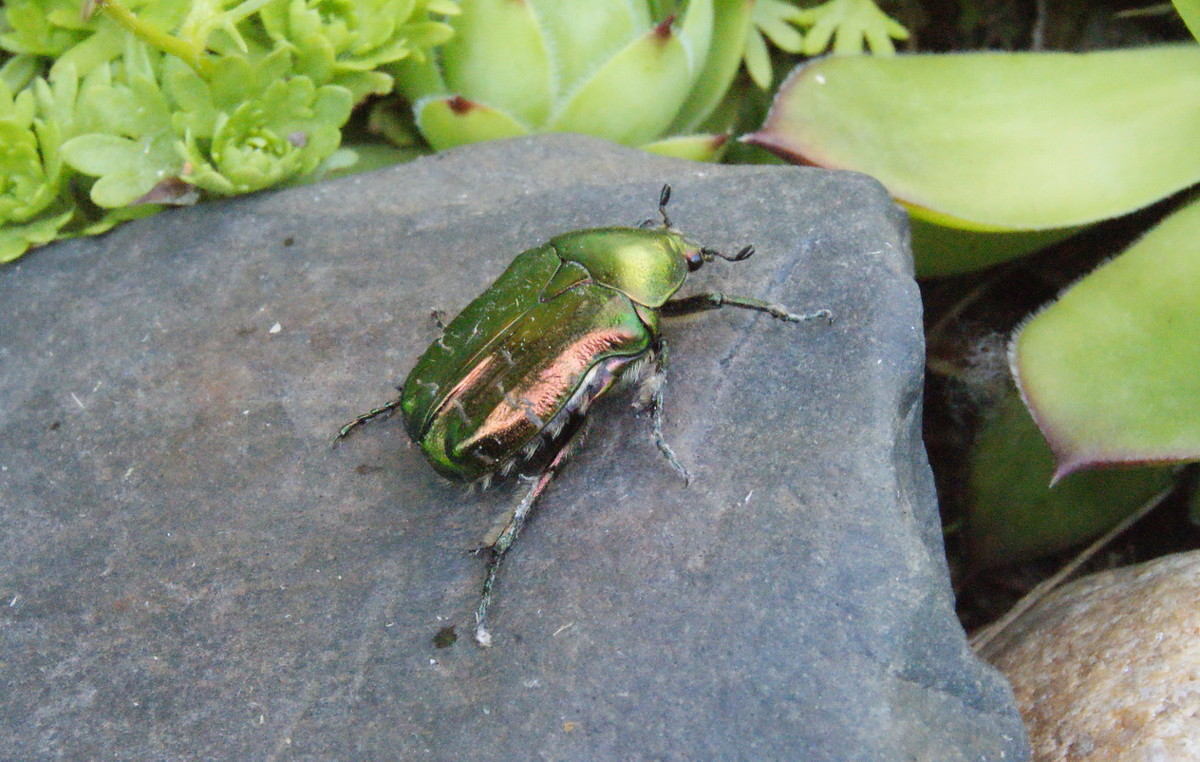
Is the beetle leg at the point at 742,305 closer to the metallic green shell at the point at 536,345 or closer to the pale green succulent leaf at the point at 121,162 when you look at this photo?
the metallic green shell at the point at 536,345

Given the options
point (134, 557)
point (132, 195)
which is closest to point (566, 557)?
point (134, 557)

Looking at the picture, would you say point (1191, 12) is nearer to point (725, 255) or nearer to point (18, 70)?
point (725, 255)

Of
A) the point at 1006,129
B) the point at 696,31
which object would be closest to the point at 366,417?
the point at 696,31

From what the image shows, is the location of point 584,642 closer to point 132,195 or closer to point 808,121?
point 808,121

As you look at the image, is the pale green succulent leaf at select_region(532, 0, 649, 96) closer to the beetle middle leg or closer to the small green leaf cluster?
the small green leaf cluster

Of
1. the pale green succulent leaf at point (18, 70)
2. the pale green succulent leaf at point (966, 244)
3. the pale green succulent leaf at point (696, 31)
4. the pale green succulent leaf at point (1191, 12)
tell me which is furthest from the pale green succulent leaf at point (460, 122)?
the pale green succulent leaf at point (1191, 12)

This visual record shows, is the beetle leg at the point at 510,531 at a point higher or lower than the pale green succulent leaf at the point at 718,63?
lower

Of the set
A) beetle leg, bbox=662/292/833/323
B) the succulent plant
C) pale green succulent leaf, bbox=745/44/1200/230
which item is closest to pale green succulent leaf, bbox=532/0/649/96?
the succulent plant
